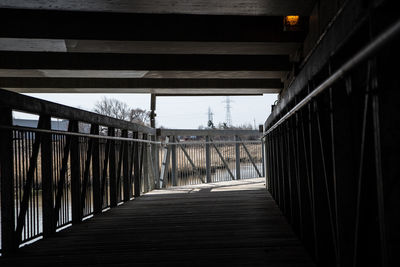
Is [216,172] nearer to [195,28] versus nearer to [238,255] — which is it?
[195,28]

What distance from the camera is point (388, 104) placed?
150 centimetres

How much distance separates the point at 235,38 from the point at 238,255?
149 inches

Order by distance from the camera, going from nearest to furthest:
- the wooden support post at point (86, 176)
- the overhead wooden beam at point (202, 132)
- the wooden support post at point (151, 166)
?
the wooden support post at point (86, 176) < the wooden support post at point (151, 166) < the overhead wooden beam at point (202, 132)

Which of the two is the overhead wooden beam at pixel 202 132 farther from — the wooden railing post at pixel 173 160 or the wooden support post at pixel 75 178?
the wooden support post at pixel 75 178

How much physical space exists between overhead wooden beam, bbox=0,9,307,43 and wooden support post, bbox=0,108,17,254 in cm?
283

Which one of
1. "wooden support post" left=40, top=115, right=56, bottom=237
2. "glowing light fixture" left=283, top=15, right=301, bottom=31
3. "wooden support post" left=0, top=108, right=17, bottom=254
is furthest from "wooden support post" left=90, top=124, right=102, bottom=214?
"glowing light fixture" left=283, top=15, right=301, bottom=31

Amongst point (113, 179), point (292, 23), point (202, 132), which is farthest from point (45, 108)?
point (202, 132)

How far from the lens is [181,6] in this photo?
15.5 feet

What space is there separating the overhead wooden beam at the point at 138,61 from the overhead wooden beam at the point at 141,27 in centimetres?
173

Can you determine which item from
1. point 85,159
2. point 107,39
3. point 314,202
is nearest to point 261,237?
point 314,202

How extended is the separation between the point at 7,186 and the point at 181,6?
282cm

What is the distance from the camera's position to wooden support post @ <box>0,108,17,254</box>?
3.30m

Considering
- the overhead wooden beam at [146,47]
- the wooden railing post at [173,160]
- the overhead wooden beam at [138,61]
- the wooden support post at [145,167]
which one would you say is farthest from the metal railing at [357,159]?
the wooden railing post at [173,160]

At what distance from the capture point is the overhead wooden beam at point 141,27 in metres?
5.71
